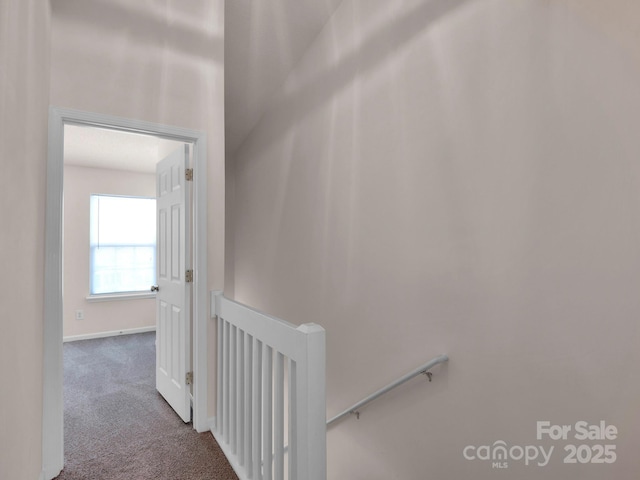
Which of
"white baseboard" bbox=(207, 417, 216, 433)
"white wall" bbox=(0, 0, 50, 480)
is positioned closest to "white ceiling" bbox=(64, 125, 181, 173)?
"white wall" bbox=(0, 0, 50, 480)

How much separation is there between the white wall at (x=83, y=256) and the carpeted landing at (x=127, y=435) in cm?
152

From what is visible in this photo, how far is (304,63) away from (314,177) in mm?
1182

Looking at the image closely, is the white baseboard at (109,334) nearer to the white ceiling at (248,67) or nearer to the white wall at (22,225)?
the white ceiling at (248,67)

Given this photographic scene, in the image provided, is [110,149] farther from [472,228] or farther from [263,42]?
[472,228]

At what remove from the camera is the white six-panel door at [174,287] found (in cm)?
241

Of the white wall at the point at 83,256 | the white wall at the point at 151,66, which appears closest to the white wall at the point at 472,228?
the white wall at the point at 151,66

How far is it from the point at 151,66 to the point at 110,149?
8.20 feet

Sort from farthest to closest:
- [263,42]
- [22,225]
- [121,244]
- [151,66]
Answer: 1. [121,244]
2. [263,42]
3. [151,66]
4. [22,225]

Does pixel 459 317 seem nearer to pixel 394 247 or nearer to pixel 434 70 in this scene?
pixel 394 247

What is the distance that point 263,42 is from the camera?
125 inches

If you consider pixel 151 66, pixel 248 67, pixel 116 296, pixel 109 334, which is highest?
pixel 248 67

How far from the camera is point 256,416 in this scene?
1657 millimetres

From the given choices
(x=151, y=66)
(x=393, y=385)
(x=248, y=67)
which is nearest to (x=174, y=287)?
(x=151, y=66)

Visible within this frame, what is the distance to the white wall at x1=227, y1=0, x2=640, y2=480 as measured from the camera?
1389 mm
